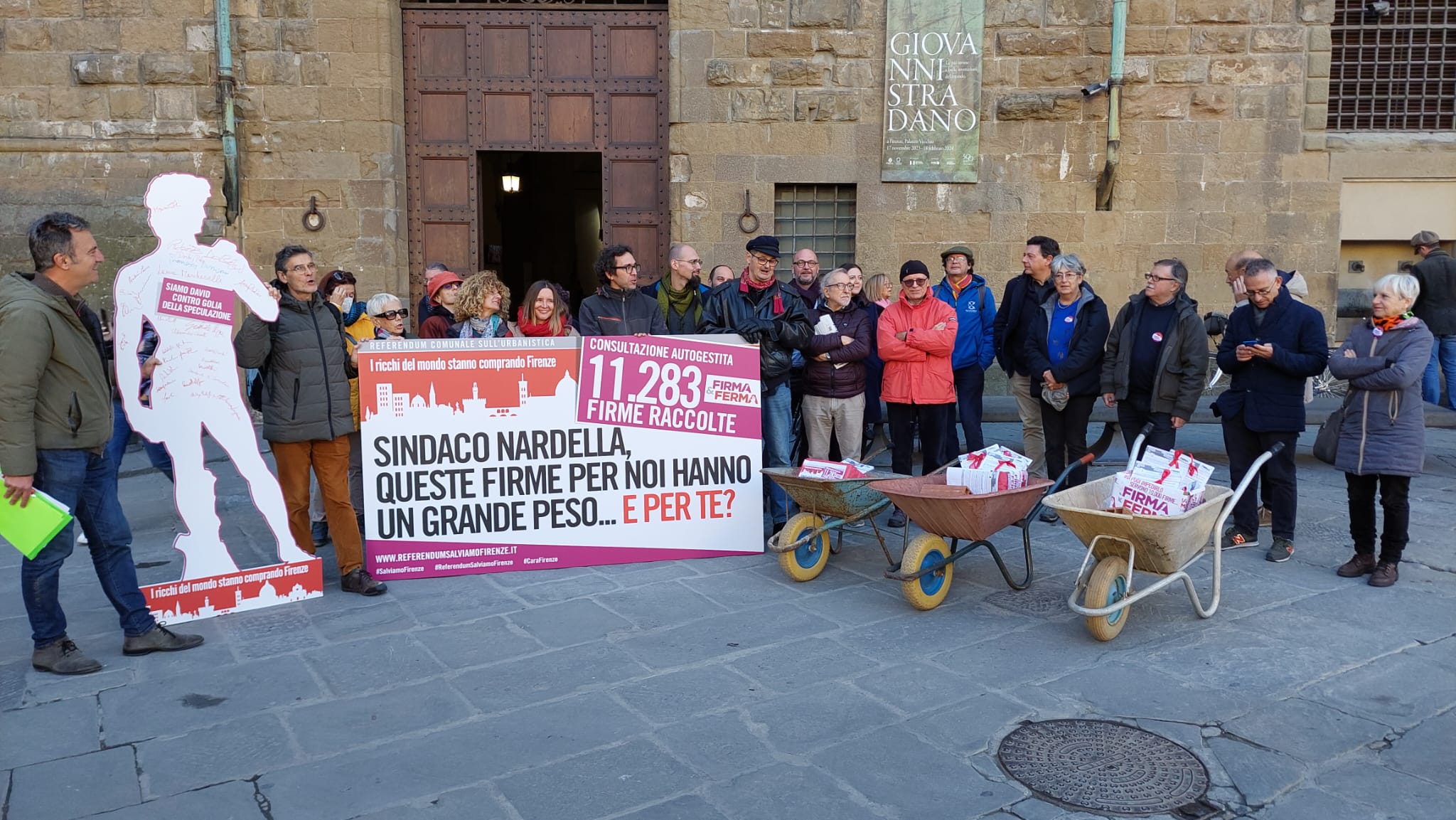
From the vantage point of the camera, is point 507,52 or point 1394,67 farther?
point 1394,67

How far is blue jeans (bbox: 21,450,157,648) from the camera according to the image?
4.80 m

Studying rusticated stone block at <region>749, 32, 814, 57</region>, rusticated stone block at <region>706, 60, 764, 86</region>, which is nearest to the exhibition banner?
rusticated stone block at <region>749, 32, 814, 57</region>

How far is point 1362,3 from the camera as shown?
12039 millimetres

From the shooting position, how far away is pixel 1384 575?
615 centimetres

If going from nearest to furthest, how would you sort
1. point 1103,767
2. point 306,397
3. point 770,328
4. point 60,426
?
point 1103,767
point 60,426
point 306,397
point 770,328

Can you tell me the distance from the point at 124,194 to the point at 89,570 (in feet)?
19.5

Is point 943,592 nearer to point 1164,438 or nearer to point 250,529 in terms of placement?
point 1164,438

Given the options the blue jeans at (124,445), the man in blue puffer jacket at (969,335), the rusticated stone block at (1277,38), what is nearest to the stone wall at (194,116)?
the blue jeans at (124,445)

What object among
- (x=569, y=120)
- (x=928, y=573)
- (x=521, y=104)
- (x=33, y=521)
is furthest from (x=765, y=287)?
(x=521, y=104)

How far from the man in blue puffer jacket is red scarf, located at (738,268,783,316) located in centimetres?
168

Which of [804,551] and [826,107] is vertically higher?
[826,107]

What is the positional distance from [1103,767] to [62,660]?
449 centimetres

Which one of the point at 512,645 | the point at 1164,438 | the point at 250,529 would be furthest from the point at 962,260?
the point at 250,529

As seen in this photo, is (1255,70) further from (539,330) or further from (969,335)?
(539,330)
